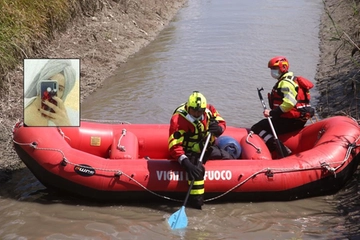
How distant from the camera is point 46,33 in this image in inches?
468

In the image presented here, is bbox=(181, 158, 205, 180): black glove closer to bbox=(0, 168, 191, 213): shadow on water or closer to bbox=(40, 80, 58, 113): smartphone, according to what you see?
bbox=(0, 168, 191, 213): shadow on water

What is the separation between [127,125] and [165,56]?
6582 mm

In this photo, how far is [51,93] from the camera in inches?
276

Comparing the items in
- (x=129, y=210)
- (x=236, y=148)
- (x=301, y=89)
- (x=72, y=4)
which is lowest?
(x=129, y=210)

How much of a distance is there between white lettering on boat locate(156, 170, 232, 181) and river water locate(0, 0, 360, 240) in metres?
0.35

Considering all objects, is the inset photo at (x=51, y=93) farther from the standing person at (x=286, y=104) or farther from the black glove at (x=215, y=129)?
the standing person at (x=286, y=104)

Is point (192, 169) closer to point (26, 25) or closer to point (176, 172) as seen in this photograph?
point (176, 172)

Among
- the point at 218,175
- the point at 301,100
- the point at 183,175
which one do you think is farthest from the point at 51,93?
the point at 301,100

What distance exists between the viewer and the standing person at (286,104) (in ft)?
26.4

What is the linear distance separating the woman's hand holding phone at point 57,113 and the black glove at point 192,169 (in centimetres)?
148

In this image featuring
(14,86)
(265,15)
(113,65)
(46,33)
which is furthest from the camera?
(265,15)

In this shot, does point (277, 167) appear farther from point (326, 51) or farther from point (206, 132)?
point (326, 51)

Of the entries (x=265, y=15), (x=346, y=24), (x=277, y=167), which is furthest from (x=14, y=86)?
(x=265, y=15)

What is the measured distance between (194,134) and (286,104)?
4.60 feet
